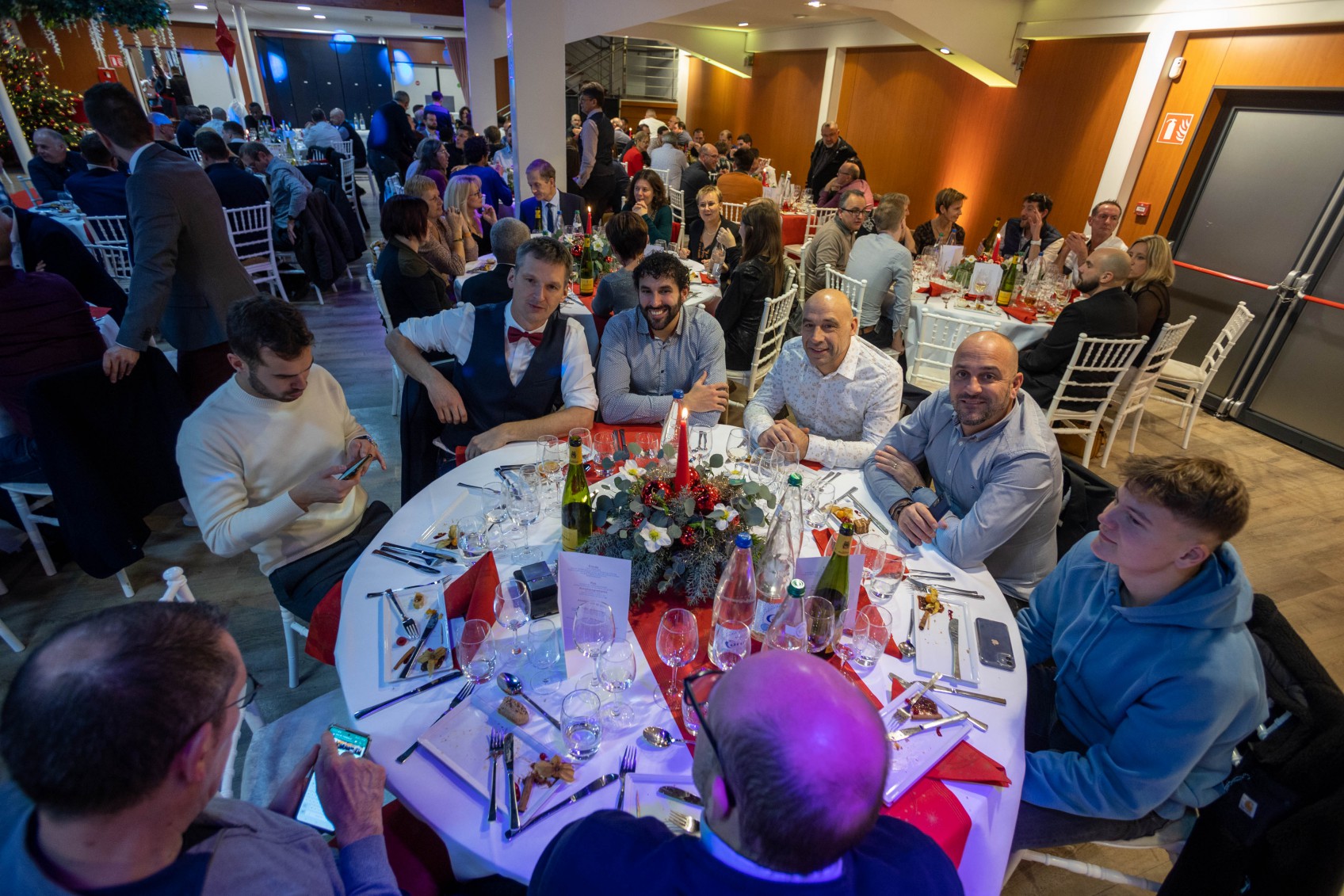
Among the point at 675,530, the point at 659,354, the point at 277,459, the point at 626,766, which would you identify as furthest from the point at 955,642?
the point at 277,459

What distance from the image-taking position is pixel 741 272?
4.04m

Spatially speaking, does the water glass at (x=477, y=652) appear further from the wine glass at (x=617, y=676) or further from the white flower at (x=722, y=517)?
the white flower at (x=722, y=517)

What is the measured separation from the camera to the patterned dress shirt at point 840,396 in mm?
2596

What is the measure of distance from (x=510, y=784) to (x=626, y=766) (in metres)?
0.22

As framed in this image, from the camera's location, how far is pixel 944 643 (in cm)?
153

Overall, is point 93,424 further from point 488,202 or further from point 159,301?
point 488,202

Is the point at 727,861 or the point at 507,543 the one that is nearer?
the point at 727,861

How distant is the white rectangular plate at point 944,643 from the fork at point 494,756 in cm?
94

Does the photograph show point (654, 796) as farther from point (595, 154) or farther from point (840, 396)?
point (595, 154)

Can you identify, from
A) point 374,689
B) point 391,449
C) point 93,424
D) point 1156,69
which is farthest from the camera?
point 1156,69

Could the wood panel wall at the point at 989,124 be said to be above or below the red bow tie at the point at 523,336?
above

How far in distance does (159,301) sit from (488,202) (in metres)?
4.13

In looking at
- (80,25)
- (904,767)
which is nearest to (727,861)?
(904,767)

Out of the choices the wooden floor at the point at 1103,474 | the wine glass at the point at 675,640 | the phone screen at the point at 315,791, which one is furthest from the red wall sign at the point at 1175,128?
the phone screen at the point at 315,791
